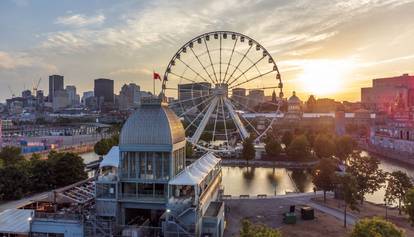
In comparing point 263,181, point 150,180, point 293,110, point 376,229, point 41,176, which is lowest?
point 263,181

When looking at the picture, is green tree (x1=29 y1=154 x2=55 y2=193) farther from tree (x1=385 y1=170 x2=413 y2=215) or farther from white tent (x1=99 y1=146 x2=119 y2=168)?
tree (x1=385 y1=170 x2=413 y2=215)

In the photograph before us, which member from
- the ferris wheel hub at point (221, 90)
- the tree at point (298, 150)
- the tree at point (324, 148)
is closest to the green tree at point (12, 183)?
the ferris wheel hub at point (221, 90)

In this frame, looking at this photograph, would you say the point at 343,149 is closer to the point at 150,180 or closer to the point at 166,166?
the point at 166,166

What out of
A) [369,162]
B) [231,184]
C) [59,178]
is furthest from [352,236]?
[59,178]

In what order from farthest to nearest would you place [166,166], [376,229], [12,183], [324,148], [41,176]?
[324,148] → [41,176] → [12,183] → [166,166] → [376,229]

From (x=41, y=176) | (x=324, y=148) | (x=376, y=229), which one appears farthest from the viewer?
(x=324, y=148)

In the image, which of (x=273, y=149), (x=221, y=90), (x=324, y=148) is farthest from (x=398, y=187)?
(x=273, y=149)
